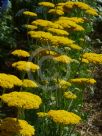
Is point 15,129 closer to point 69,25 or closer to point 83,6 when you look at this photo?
point 69,25

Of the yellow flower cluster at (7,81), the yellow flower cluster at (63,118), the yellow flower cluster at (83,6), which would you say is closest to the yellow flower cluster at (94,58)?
the yellow flower cluster at (7,81)

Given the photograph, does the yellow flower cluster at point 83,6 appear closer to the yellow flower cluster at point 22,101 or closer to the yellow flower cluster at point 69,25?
the yellow flower cluster at point 69,25

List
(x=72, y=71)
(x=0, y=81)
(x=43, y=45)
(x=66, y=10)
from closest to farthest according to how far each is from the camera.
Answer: (x=0, y=81) → (x=43, y=45) → (x=72, y=71) → (x=66, y=10)

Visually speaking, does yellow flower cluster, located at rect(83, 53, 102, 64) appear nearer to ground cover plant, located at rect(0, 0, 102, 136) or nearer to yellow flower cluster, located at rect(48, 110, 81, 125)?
A: ground cover plant, located at rect(0, 0, 102, 136)

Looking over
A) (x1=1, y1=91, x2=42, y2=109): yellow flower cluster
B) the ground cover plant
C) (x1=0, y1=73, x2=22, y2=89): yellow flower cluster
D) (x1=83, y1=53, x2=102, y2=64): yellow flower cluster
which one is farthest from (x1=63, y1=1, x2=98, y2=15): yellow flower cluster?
(x1=1, y1=91, x2=42, y2=109): yellow flower cluster

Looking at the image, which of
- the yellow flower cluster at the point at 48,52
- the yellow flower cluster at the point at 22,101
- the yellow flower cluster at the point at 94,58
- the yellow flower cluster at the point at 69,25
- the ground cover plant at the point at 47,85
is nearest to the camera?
the yellow flower cluster at the point at 22,101

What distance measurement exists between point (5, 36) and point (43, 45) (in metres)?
1.29

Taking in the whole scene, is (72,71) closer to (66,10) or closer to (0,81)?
(66,10)

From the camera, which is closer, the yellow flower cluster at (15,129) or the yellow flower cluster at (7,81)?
the yellow flower cluster at (15,129)

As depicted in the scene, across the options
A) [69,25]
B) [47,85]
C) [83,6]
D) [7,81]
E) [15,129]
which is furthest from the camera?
[83,6]

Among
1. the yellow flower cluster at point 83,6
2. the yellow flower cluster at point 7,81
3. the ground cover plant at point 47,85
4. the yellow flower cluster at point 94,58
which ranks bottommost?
the ground cover plant at point 47,85

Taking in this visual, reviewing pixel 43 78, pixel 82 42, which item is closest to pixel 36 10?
pixel 82 42

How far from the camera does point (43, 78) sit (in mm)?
5875

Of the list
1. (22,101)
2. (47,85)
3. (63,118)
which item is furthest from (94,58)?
(22,101)
